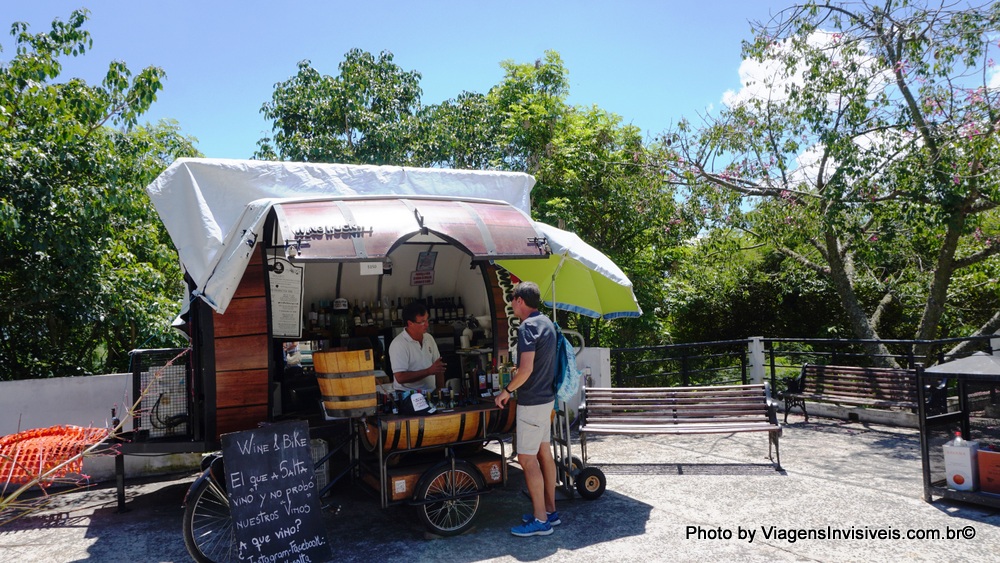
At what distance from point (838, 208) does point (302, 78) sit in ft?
29.3

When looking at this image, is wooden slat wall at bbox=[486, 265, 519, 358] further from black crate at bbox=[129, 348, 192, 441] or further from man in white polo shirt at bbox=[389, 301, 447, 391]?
black crate at bbox=[129, 348, 192, 441]

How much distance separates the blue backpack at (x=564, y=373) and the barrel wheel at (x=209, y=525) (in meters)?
2.46

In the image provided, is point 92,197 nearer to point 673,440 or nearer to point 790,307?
point 673,440

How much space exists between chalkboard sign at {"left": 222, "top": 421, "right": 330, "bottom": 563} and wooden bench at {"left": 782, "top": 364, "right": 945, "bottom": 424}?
253 inches

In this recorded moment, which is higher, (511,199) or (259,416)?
(511,199)

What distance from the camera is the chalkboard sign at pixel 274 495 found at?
15.2 ft

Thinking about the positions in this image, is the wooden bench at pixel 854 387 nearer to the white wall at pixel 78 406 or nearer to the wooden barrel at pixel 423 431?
the wooden barrel at pixel 423 431

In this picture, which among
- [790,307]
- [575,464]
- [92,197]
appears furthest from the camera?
[790,307]

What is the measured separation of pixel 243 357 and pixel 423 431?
1.54 meters

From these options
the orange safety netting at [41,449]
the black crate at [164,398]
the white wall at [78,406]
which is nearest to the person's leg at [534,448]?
the black crate at [164,398]

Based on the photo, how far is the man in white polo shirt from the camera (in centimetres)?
629

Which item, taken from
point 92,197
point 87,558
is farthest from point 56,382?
point 87,558

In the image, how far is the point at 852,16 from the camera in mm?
9320

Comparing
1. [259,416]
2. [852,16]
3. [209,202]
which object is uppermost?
[852,16]
